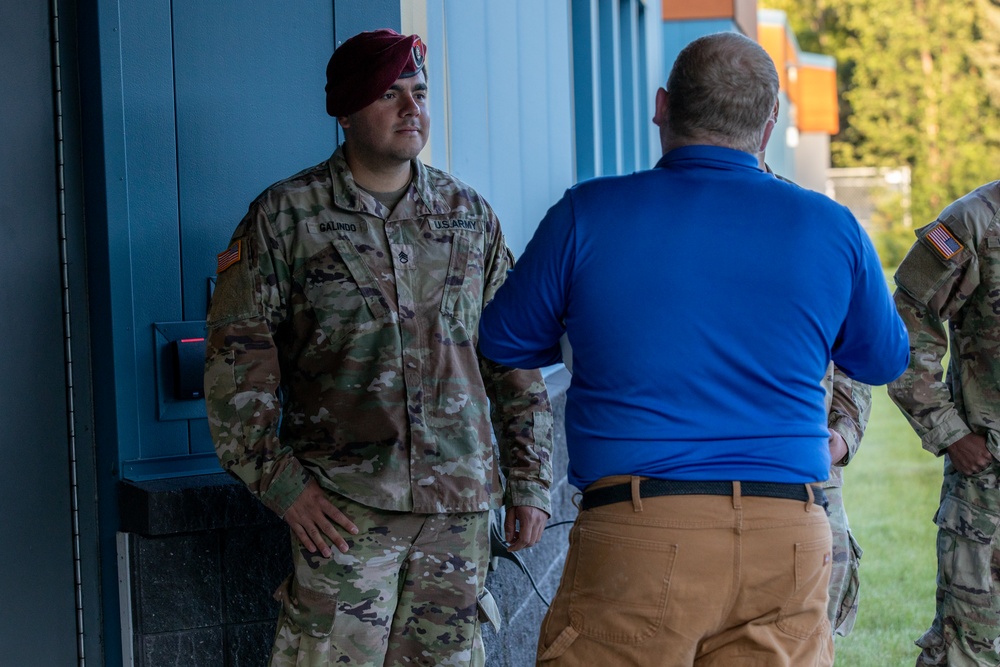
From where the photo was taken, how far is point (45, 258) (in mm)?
2811

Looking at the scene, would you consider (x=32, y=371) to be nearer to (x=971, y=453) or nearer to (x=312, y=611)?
(x=312, y=611)

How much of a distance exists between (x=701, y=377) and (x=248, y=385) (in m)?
1.07

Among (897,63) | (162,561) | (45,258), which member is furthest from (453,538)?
(897,63)

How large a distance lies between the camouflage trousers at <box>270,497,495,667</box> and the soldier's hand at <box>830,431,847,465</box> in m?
0.97

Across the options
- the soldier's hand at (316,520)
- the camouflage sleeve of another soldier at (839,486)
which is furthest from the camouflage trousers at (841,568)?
the soldier's hand at (316,520)

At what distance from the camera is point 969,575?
338 centimetres

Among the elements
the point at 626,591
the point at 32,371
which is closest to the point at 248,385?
the point at 32,371

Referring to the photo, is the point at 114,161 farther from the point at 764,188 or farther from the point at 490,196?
the point at 490,196

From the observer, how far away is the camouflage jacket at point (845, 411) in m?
3.11

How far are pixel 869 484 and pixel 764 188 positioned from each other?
23.1 ft

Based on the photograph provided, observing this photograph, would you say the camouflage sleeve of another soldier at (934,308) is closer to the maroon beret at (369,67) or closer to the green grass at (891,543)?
the green grass at (891,543)

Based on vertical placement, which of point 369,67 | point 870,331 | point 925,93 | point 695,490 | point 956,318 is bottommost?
point 695,490

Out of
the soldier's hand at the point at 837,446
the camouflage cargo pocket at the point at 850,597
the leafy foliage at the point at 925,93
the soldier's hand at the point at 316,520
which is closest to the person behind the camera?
the soldier's hand at the point at 316,520

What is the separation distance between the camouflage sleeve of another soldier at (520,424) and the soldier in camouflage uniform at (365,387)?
7cm
